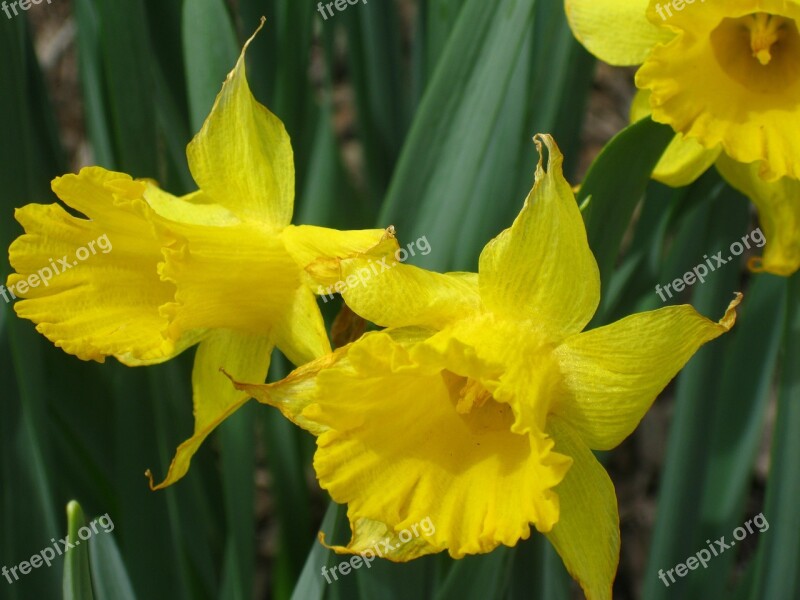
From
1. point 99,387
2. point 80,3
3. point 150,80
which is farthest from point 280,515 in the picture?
point 80,3

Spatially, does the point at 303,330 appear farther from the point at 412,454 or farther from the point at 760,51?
the point at 760,51

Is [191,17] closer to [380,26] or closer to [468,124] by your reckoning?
[468,124]

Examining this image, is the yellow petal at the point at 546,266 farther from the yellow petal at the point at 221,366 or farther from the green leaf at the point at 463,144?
the yellow petal at the point at 221,366

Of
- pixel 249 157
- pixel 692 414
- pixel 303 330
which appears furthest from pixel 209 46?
pixel 692 414

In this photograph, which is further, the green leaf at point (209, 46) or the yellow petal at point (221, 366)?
the green leaf at point (209, 46)

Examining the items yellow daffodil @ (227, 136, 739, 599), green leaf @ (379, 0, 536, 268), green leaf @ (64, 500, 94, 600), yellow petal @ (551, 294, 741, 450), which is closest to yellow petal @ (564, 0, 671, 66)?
green leaf @ (379, 0, 536, 268)

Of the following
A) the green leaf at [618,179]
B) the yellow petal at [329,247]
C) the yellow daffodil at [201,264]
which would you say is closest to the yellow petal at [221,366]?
the yellow daffodil at [201,264]
